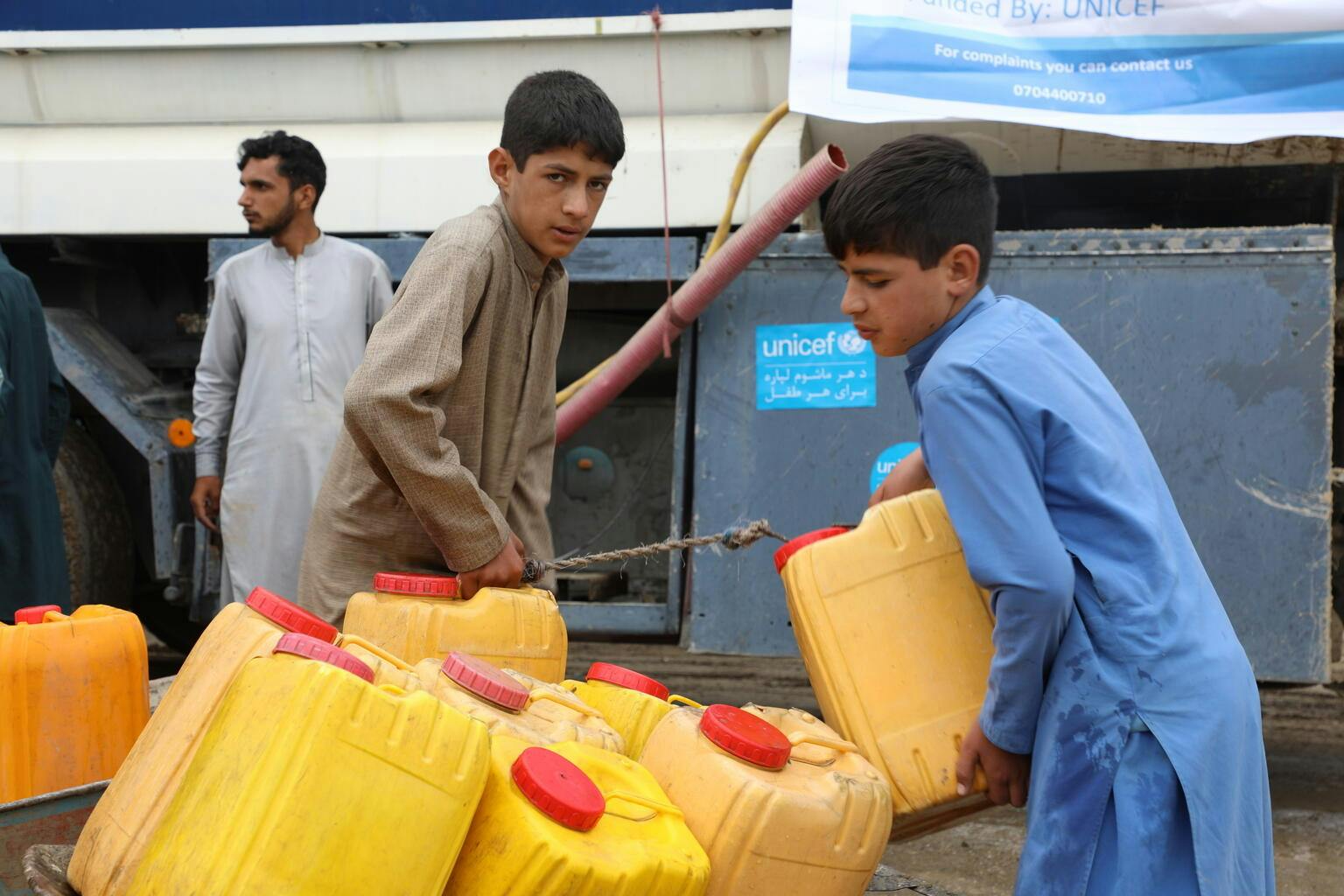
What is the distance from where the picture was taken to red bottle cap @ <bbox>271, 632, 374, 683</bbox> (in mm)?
1664

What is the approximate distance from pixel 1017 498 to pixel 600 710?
90 cm

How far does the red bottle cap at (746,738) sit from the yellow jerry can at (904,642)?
0.12m

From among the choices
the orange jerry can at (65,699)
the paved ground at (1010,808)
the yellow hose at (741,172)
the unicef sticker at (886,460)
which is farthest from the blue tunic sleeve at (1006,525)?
the yellow hose at (741,172)

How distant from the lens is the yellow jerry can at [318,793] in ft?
4.94

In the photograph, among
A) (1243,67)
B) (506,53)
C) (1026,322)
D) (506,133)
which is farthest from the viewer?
(506,53)

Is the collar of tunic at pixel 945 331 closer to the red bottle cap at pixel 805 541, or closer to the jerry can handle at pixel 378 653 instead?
the red bottle cap at pixel 805 541

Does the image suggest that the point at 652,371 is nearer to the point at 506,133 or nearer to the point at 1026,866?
the point at 506,133

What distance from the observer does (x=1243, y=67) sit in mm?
3658

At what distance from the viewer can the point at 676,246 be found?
391 centimetres

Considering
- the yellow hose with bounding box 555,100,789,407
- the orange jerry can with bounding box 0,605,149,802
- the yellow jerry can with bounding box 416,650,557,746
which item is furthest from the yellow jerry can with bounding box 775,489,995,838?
the yellow hose with bounding box 555,100,789,407

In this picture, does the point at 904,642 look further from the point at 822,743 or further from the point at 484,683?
the point at 484,683

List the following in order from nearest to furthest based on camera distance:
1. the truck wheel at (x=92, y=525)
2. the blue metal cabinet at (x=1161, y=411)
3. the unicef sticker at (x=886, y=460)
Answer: the blue metal cabinet at (x=1161, y=411) → the unicef sticker at (x=886, y=460) → the truck wheel at (x=92, y=525)

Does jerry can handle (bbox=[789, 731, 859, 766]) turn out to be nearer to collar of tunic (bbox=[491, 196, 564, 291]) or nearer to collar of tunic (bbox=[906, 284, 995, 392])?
collar of tunic (bbox=[906, 284, 995, 392])

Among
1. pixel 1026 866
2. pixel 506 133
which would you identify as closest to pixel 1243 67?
pixel 506 133
